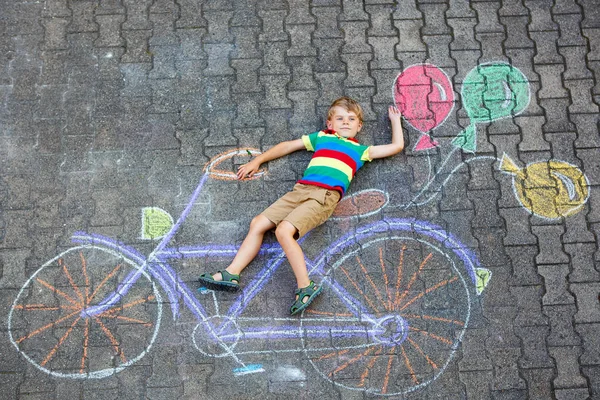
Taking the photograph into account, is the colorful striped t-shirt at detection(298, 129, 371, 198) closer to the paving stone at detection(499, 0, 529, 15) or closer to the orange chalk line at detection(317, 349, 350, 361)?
the orange chalk line at detection(317, 349, 350, 361)

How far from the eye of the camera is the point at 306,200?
177 inches

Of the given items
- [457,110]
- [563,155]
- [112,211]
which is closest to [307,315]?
[112,211]

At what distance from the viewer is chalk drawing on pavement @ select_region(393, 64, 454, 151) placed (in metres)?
4.85

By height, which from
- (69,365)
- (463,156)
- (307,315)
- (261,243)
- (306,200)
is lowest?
(69,365)

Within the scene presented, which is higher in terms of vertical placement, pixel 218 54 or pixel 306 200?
pixel 218 54

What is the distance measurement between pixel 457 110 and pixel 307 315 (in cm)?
183

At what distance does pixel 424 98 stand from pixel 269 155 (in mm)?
1207

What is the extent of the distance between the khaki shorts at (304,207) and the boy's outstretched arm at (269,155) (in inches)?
11.3

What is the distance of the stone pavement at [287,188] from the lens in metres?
4.36

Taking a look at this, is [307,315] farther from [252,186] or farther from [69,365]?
[69,365]

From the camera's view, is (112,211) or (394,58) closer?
(112,211)

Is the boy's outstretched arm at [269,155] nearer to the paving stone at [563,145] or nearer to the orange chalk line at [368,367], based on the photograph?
the orange chalk line at [368,367]

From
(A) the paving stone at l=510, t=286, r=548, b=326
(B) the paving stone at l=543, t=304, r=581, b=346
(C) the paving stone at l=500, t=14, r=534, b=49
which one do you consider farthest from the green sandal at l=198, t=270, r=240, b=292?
(C) the paving stone at l=500, t=14, r=534, b=49

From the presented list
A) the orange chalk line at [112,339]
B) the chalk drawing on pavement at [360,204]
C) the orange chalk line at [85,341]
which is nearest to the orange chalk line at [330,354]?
the chalk drawing on pavement at [360,204]
